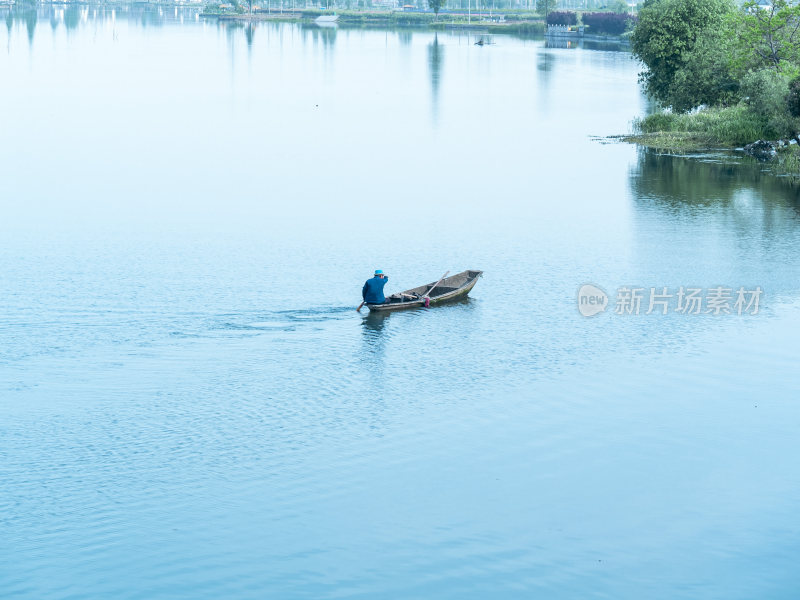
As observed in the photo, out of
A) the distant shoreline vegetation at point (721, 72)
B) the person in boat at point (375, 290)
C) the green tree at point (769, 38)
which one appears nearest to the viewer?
the person in boat at point (375, 290)

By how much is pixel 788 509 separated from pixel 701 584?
535cm

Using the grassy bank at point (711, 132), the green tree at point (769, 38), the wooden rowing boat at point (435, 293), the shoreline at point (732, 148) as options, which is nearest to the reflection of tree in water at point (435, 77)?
the grassy bank at point (711, 132)

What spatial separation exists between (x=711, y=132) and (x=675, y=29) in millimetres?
10096

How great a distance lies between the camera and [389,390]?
37250 millimetres

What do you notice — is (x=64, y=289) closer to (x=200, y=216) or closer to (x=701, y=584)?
(x=200, y=216)

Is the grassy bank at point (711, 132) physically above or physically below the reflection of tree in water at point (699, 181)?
above

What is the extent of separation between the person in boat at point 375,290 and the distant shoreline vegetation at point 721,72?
46506mm

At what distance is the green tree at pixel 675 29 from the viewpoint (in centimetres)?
9012

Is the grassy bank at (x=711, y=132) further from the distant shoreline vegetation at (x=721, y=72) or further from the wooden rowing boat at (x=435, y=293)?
the wooden rowing boat at (x=435, y=293)

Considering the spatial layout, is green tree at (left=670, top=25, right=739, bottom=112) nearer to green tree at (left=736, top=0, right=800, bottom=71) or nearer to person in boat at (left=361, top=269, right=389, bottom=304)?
green tree at (left=736, top=0, right=800, bottom=71)

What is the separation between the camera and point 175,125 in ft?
334

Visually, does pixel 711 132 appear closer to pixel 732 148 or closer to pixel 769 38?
pixel 732 148

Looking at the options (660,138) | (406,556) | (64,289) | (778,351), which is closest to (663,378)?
(778,351)

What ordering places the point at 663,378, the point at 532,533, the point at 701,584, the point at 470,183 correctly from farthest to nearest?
the point at 470,183
the point at 663,378
the point at 532,533
the point at 701,584
